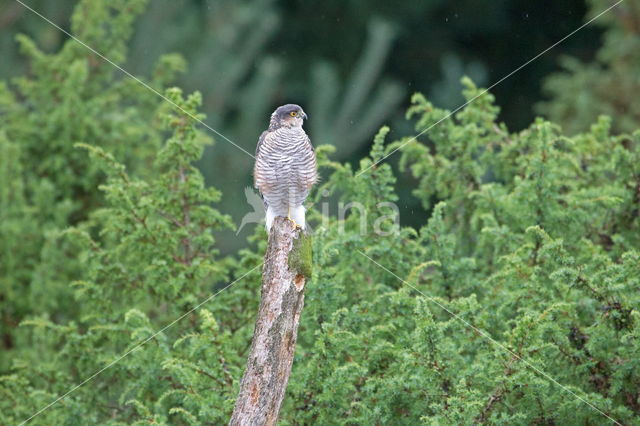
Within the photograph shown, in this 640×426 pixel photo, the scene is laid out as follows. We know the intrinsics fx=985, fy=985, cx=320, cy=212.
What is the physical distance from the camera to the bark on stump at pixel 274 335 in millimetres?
4160

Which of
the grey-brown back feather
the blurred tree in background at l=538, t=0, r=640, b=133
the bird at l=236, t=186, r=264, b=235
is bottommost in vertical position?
the grey-brown back feather

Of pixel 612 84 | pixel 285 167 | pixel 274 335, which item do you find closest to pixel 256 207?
pixel 285 167

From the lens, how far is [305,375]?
482 cm

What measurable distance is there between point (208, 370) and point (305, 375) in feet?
1.62

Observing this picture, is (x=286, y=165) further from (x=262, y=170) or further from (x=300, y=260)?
(x=300, y=260)

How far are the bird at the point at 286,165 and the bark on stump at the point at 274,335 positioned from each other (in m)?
0.85

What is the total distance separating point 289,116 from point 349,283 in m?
1.10

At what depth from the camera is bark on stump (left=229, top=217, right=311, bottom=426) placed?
4.16 metres

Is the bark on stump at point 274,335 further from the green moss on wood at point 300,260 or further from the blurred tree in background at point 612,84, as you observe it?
the blurred tree in background at point 612,84

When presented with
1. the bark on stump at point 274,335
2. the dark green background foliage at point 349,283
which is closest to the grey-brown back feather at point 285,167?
the dark green background foliage at point 349,283

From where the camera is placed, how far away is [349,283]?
578cm

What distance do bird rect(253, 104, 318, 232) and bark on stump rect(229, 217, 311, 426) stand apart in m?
0.85

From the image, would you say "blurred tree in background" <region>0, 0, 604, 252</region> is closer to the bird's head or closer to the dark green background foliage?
the dark green background foliage

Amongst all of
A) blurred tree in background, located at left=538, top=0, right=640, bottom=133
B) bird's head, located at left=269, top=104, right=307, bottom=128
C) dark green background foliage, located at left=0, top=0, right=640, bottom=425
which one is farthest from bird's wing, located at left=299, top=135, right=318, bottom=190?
blurred tree in background, located at left=538, top=0, right=640, bottom=133
